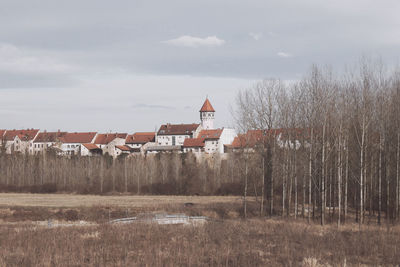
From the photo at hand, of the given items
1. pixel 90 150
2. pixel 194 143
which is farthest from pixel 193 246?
pixel 90 150

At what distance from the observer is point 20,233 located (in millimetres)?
21344

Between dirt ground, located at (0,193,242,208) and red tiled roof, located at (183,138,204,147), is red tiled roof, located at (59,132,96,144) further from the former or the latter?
dirt ground, located at (0,193,242,208)

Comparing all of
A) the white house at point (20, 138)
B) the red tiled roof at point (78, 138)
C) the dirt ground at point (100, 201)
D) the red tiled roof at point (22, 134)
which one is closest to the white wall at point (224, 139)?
the red tiled roof at point (78, 138)

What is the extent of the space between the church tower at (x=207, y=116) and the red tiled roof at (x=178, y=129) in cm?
650

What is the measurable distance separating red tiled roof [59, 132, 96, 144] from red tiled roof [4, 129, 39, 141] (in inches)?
439

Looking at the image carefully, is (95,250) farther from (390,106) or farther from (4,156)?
(4,156)

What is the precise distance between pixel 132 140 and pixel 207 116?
2566 cm

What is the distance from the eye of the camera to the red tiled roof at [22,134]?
447ft

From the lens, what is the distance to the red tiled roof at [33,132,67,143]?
13462 cm

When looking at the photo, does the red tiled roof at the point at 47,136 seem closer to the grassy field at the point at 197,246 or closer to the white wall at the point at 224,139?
the white wall at the point at 224,139

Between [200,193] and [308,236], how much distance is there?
49170 millimetres

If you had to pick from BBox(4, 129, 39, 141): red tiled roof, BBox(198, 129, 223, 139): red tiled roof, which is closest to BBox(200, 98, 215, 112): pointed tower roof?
BBox(198, 129, 223, 139): red tiled roof

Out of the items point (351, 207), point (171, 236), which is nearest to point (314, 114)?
point (171, 236)

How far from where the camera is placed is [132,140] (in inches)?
5207
